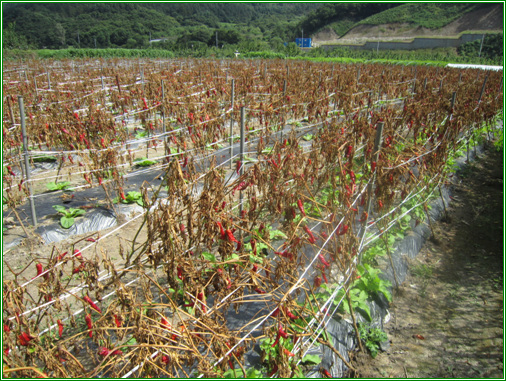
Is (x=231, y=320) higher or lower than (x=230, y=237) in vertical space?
lower

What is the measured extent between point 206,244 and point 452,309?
2.61 m

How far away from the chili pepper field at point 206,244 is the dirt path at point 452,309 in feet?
1.04

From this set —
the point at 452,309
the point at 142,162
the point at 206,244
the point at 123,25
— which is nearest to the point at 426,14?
the point at 123,25

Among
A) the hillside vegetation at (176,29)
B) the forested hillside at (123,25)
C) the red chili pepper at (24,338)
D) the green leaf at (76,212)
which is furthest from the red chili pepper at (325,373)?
the forested hillside at (123,25)

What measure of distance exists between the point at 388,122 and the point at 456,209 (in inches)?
77.8

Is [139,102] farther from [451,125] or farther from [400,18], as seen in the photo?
[400,18]

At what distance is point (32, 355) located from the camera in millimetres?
2012

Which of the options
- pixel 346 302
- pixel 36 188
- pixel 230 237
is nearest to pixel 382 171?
pixel 346 302

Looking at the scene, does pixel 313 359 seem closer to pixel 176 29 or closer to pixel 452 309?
pixel 452 309

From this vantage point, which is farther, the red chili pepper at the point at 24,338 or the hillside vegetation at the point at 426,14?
the hillside vegetation at the point at 426,14

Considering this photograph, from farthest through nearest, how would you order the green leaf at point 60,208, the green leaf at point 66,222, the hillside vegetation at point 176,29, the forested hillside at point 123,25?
the forested hillside at point 123,25 → the hillside vegetation at point 176,29 → the green leaf at point 60,208 → the green leaf at point 66,222

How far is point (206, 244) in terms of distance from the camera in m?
2.63

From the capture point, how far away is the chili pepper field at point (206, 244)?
1919 mm

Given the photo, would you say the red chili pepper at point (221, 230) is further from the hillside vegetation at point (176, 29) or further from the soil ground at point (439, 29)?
the soil ground at point (439, 29)
